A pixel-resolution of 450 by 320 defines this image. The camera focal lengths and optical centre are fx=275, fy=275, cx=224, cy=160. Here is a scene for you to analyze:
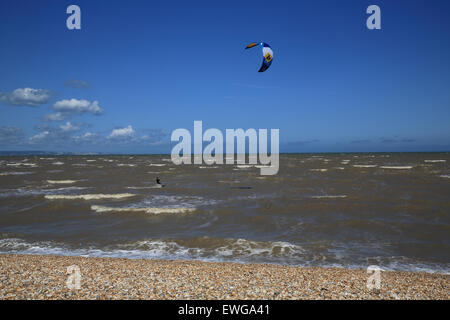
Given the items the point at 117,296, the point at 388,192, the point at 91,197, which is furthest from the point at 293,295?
the point at 388,192

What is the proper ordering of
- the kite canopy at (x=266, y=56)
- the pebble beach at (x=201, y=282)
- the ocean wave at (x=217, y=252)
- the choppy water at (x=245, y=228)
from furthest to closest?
the kite canopy at (x=266, y=56) < the choppy water at (x=245, y=228) < the ocean wave at (x=217, y=252) < the pebble beach at (x=201, y=282)

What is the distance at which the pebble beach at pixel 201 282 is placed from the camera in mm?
5477

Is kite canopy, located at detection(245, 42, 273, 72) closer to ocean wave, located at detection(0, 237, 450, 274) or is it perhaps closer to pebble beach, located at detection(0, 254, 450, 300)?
ocean wave, located at detection(0, 237, 450, 274)

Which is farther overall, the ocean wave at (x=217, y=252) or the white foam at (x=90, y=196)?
the white foam at (x=90, y=196)

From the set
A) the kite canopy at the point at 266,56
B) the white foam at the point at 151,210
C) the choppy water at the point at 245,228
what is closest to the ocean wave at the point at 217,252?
the choppy water at the point at 245,228

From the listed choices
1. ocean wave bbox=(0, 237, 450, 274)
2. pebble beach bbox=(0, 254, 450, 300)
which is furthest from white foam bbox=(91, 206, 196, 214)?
pebble beach bbox=(0, 254, 450, 300)

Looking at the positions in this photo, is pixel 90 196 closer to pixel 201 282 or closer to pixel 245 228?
pixel 245 228

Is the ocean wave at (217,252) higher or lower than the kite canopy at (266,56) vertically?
lower

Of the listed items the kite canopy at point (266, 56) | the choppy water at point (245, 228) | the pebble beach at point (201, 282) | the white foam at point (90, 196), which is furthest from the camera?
the white foam at point (90, 196)

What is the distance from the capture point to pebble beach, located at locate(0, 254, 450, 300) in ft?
18.0

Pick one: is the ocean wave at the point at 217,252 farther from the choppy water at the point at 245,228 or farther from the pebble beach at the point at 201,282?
the pebble beach at the point at 201,282

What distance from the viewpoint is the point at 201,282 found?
6180mm

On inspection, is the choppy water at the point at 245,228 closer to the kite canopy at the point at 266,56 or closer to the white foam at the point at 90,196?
the white foam at the point at 90,196

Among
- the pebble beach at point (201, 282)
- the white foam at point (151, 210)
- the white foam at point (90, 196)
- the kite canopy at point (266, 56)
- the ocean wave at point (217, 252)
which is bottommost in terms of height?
the ocean wave at point (217, 252)
